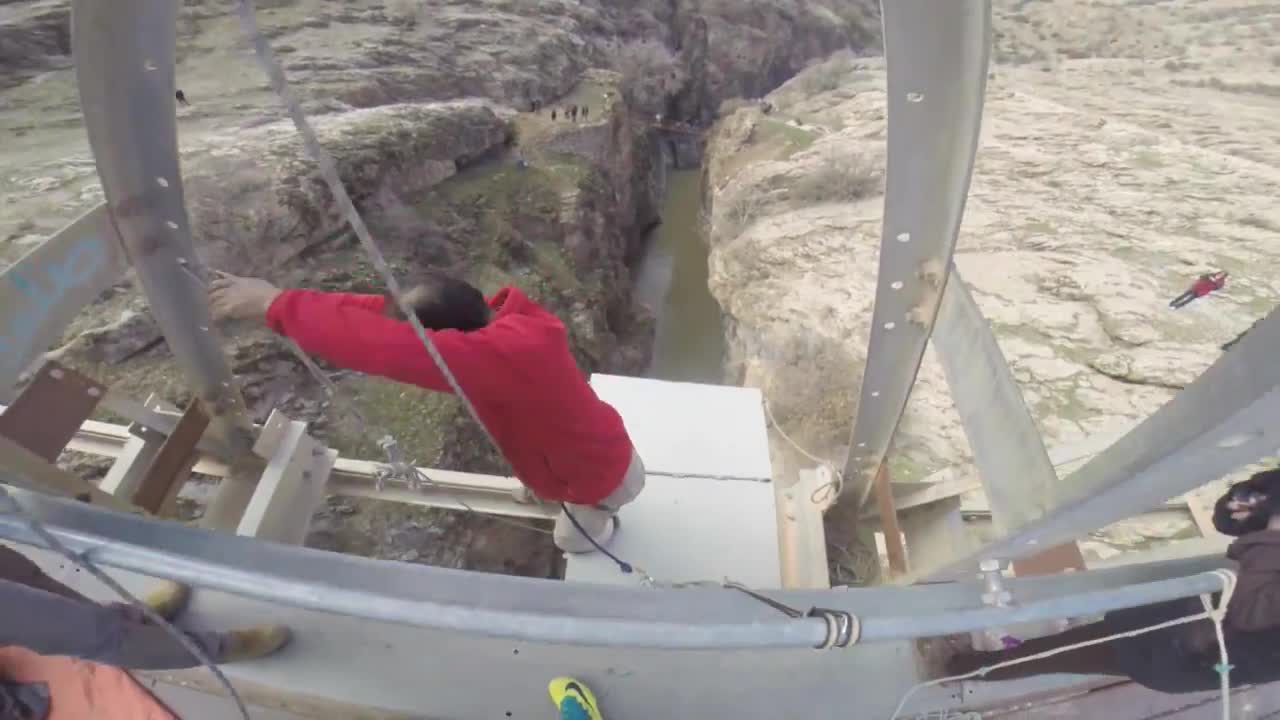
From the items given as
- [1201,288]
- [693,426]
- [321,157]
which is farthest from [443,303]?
[1201,288]

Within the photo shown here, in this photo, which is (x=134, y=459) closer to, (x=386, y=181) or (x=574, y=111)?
(x=386, y=181)

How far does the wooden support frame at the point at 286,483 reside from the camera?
2.68 meters

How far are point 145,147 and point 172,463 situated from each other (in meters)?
1.22

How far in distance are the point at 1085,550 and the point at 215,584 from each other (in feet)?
12.5

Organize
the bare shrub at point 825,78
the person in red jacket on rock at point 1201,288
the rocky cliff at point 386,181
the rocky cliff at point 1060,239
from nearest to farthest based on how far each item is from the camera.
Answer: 1. the rocky cliff at point 1060,239
2. the person in red jacket on rock at point 1201,288
3. the rocky cliff at point 386,181
4. the bare shrub at point 825,78

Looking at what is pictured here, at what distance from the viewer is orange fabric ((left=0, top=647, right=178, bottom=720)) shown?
1.51 metres

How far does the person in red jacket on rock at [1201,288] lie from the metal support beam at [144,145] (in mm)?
6069

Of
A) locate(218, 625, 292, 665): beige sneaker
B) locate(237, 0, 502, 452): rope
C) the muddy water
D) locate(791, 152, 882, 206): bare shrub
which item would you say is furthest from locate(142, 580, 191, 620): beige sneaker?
the muddy water

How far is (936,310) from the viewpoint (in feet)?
6.91

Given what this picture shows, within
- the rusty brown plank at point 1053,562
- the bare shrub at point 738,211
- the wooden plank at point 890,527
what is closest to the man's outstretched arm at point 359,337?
the rusty brown plank at point 1053,562

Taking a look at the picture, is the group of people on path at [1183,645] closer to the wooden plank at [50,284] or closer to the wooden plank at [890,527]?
the wooden plank at [890,527]

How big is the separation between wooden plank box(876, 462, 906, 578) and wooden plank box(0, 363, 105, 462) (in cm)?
273

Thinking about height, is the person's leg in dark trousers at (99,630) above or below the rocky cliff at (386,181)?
above

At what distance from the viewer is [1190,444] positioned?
102 cm
